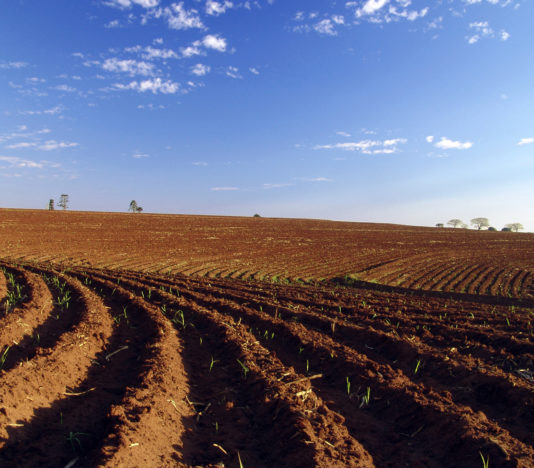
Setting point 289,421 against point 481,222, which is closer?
point 289,421

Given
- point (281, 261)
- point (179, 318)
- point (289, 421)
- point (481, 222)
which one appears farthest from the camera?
point (481, 222)

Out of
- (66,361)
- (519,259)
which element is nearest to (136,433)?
(66,361)


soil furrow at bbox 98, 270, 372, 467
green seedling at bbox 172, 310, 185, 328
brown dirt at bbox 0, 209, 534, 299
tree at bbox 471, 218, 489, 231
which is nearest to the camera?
soil furrow at bbox 98, 270, 372, 467

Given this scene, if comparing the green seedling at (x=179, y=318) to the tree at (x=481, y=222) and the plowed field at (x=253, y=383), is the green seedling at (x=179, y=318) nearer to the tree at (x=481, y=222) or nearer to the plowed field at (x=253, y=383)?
the plowed field at (x=253, y=383)

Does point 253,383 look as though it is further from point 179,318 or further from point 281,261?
point 281,261

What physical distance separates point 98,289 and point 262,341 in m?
4.94

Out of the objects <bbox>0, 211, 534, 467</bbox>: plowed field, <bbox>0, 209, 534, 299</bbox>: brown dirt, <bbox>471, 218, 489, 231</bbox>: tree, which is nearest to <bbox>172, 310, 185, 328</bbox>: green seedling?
<bbox>0, 211, 534, 467</bbox>: plowed field

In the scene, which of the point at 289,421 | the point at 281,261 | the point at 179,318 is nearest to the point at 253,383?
the point at 289,421

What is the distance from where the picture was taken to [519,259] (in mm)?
22078

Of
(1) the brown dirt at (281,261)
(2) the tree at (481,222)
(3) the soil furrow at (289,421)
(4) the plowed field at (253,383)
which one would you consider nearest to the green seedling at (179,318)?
(4) the plowed field at (253,383)

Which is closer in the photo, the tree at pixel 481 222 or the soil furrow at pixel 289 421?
the soil furrow at pixel 289 421

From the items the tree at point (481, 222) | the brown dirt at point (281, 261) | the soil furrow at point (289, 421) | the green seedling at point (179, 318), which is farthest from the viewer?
the tree at point (481, 222)

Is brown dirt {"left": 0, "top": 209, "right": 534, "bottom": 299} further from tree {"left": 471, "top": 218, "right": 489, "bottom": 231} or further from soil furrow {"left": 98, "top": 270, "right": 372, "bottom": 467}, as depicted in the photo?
tree {"left": 471, "top": 218, "right": 489, "bottom": 231}

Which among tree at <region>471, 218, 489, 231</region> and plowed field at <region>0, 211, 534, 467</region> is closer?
plowed field at <region>0, 211, 534, 467</region>
